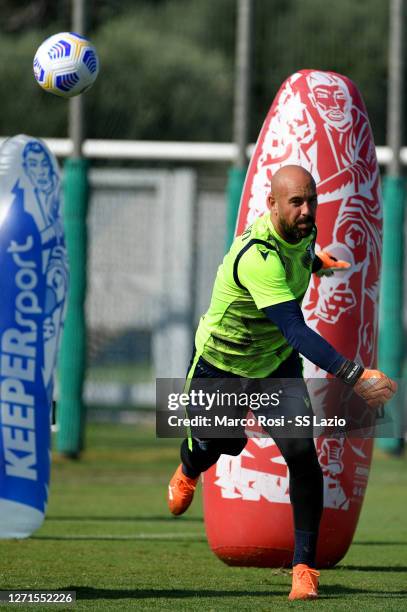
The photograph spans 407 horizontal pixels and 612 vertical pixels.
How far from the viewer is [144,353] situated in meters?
15.7

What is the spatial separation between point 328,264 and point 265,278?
1.15 metres

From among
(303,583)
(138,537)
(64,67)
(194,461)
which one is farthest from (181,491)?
(64,67)

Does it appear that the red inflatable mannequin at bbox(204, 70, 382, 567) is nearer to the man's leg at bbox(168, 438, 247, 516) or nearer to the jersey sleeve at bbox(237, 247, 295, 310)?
the man's leg at bbox(168, 438, 247, 516)

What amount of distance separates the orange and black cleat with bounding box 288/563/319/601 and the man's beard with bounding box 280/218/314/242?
1.41m

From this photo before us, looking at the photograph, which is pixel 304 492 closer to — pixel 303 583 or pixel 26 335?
pixel 303 583

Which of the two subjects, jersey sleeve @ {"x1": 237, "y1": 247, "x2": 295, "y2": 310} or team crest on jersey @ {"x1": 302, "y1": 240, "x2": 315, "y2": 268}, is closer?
jersey sleeve @ {"x1": 237, "y1": 247, "x2": 295, "y2": 310}

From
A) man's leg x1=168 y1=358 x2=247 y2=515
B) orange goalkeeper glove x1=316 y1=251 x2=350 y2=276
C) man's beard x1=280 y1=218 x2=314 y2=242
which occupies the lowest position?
man's leg x1=168 y1=358 x2=247 y2=515

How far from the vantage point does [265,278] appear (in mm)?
5648

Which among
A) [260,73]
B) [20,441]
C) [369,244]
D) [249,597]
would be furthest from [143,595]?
[260,73]

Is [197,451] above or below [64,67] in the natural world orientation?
below

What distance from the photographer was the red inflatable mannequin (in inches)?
280

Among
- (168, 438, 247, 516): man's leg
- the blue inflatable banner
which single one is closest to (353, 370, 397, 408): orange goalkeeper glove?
(168, 438, 247, 516): man's leg

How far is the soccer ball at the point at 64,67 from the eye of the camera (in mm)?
7375

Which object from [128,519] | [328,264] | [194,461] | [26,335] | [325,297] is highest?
[328,264]
